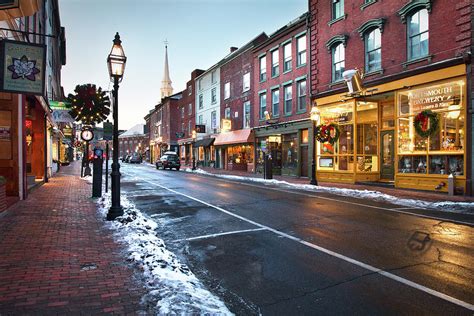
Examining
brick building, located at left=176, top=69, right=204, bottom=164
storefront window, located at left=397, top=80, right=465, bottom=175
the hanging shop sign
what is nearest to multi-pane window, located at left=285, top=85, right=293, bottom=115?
storefront window, located at left=397, top=80, right=465, bottom=175

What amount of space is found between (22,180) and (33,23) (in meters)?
6.93

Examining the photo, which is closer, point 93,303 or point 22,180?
point 93,303

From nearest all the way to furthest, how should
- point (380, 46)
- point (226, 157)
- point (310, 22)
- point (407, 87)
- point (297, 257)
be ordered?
point (297, 257) < point (407, 87) < point (380, 46) < point (310, 22) < point (226, 157)

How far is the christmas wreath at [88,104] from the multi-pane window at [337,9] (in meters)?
15.6

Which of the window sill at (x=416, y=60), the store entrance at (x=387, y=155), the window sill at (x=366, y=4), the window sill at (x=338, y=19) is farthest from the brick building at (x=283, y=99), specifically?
the window sill at (x=416, y=60)

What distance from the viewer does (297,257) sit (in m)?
5.64

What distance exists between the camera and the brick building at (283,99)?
24234 mm

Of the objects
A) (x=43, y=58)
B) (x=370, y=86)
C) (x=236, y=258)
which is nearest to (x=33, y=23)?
(x=43, y=58)

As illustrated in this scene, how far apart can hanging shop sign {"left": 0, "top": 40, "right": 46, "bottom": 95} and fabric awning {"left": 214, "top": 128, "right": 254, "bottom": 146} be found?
2359 centimetres

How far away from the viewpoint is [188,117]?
4953cm

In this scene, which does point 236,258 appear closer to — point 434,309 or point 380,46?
point 434,309

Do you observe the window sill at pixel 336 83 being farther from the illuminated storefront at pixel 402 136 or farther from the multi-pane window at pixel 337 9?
the multi-pane window at pixel 337 9

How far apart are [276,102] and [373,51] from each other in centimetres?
1037

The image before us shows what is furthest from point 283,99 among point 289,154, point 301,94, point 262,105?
point 289,154
